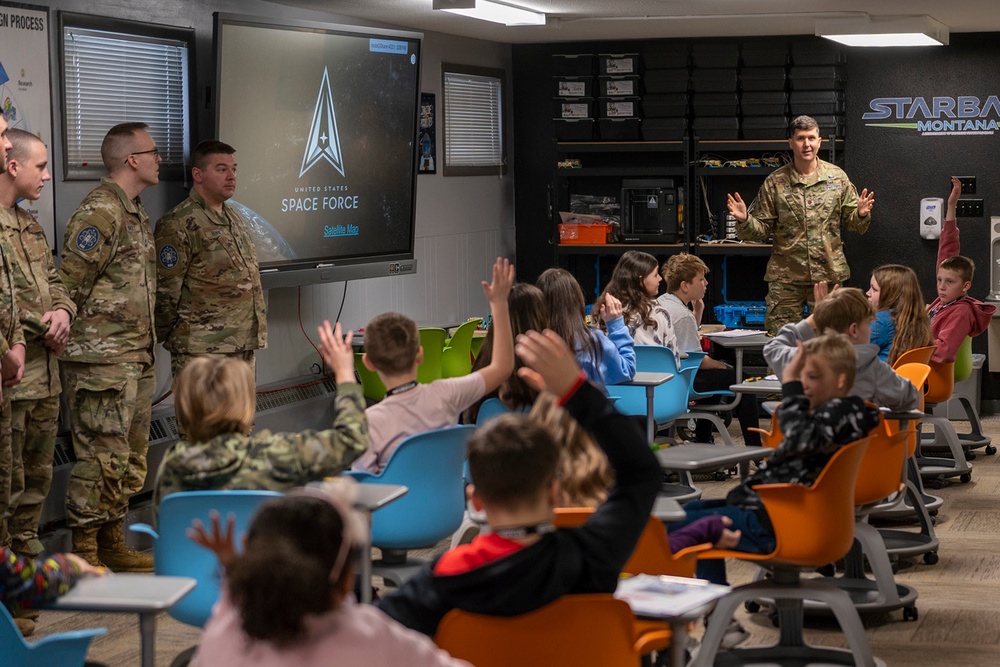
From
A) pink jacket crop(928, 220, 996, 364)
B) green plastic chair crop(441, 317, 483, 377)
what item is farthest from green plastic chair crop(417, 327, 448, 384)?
pink jacket crop(928, 220, 996, 364)

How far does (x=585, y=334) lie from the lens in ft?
16.9

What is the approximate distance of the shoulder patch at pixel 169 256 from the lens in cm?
554

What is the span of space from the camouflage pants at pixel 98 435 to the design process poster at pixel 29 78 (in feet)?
1.99

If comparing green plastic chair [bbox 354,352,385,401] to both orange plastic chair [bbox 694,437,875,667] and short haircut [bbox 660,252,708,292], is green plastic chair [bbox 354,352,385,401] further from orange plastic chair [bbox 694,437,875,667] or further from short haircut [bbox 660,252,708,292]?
orange plastic chair [bbox 694,437,875,667]

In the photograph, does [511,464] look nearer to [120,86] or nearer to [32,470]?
[32,470]

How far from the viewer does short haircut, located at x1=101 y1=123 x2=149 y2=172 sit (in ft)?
17.0

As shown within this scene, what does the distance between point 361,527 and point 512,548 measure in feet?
1.53

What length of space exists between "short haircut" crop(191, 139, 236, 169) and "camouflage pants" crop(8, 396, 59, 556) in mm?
1398

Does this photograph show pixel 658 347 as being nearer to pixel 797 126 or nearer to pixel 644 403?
pixel 644 403

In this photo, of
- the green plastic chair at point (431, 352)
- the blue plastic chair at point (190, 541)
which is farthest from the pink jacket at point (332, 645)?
the green plastic chair at point (431, 352)

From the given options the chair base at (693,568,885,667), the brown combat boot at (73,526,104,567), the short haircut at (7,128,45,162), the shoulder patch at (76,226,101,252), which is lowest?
the brown combat boot at (73,526,104,567)

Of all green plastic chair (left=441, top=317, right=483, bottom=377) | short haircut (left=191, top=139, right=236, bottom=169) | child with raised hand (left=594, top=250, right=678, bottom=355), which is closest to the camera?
short haircut (left=191, top=139, right=236, bottom=169)

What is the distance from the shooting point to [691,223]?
932cm

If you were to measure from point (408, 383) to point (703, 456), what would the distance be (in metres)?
0.89
